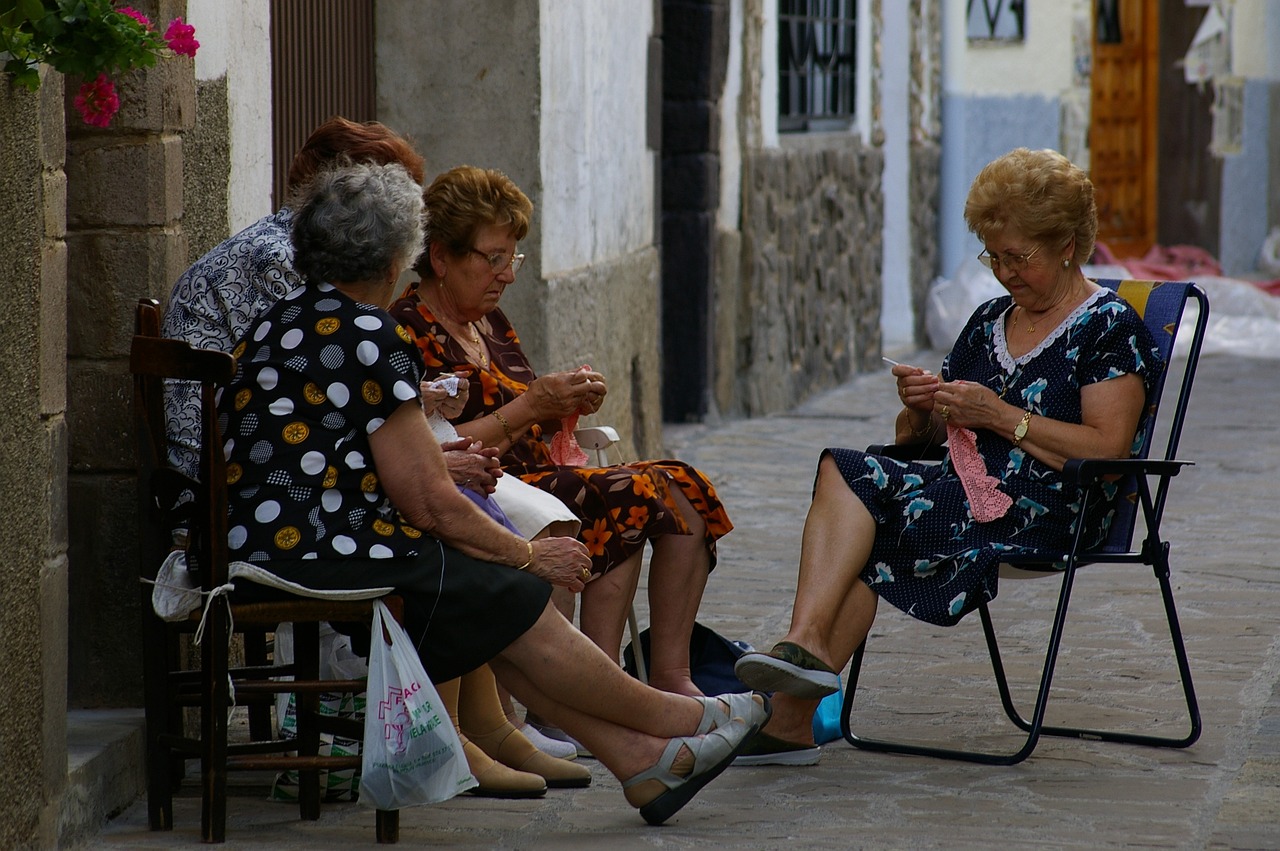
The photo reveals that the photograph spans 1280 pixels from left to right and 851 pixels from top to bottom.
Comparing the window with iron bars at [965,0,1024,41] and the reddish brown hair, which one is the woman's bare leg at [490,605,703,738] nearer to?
the reddish brown hair

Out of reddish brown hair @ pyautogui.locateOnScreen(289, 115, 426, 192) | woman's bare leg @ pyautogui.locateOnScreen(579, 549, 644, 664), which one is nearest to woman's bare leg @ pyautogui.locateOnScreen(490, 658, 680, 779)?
woman's bare leg @ pyautogui.locateOnScreen(579, 549, 644, 664)

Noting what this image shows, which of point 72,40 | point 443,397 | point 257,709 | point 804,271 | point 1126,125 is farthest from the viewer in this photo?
point 1126,125

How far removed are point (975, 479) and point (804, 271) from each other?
653 cm

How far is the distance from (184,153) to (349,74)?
7.11ft

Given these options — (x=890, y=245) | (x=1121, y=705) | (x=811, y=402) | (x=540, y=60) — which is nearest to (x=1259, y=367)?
(x=890, y=245)

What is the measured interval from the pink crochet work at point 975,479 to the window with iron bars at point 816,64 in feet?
20.9

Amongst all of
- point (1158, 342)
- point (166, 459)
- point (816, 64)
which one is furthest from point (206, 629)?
point (816, 64)

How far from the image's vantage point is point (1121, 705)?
4.59m

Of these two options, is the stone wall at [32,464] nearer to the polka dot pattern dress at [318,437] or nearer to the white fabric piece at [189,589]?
the white fabric piece at [189,589]

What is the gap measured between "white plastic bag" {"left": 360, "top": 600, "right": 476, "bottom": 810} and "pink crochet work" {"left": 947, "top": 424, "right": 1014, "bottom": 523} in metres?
1.34

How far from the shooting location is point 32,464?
3275mm

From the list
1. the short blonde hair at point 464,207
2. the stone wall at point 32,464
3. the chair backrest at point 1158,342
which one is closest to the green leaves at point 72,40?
the stone wall at point 32,464

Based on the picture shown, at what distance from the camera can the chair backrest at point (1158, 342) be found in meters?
4.22

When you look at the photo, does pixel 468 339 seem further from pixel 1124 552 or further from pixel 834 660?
pixel 1124 552
